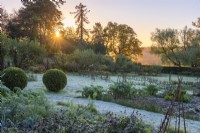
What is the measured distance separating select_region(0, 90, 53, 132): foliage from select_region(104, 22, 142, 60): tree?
5242cm

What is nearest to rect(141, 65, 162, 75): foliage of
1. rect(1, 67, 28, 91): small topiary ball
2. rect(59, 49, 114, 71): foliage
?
rect(59, 49, 114, 71): foliage

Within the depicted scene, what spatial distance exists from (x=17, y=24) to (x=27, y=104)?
37.5 meters

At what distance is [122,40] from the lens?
194ft

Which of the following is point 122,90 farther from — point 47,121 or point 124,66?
point 124,66

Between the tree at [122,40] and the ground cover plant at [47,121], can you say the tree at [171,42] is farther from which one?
the ground cover plant at [47,121]

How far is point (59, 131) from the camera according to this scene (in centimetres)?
462

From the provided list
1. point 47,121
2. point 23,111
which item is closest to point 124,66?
point 23,111

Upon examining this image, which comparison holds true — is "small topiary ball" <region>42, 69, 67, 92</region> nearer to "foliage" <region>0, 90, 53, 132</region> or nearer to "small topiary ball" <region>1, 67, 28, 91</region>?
"small topiary ball" <region>1, 67, 28, 91</region>

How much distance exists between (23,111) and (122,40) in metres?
53.4

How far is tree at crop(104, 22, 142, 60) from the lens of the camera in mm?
59156

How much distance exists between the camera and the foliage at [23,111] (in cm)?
562

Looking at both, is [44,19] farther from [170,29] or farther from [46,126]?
[46,126]

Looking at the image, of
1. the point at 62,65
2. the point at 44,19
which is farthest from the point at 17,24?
the point at 62,65

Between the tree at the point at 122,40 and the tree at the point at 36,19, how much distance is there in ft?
49.4
